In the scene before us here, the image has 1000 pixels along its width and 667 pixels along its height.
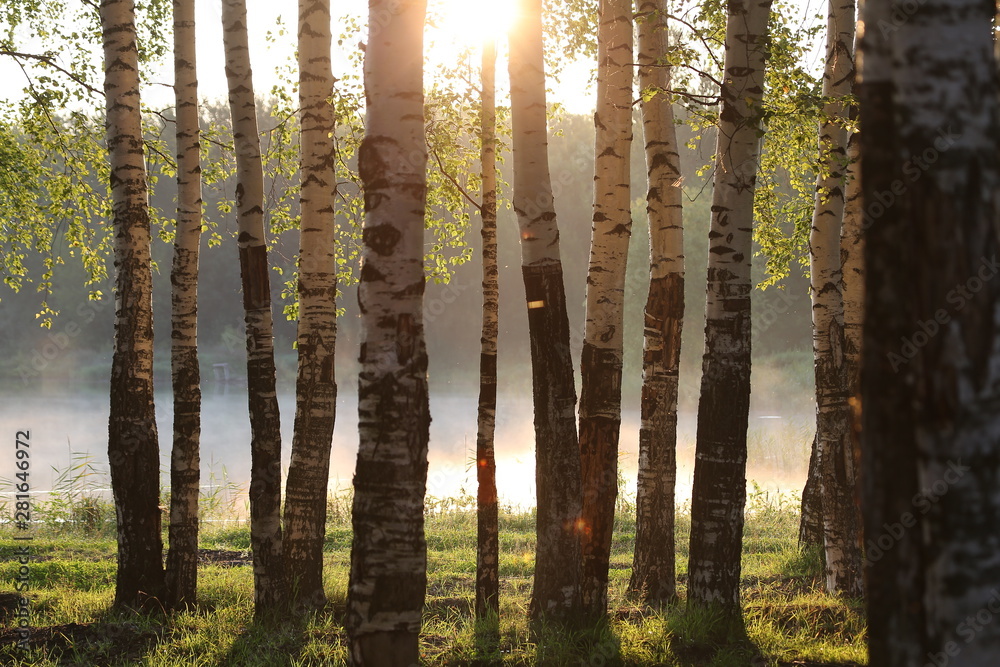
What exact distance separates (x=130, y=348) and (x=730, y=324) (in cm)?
482

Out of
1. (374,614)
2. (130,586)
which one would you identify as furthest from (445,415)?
(374,614)

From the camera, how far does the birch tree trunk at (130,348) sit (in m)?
6.92

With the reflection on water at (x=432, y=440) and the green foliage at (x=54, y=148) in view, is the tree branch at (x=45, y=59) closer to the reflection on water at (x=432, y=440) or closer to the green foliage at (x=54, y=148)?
the green foliage at (x=54, y=148)

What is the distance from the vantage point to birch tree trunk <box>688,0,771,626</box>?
5.84 meters

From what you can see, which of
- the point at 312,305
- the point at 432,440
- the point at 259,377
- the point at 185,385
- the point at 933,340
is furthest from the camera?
the point at 432,440

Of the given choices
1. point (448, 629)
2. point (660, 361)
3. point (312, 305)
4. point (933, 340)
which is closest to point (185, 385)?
point (312, 305)

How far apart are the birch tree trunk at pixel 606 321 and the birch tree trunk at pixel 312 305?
2.20 meters

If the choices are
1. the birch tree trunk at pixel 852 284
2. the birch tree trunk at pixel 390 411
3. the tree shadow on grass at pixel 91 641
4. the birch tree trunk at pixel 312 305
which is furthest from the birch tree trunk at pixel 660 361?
the tree shadow on grass at pixel 91 641

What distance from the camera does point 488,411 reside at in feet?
24.8

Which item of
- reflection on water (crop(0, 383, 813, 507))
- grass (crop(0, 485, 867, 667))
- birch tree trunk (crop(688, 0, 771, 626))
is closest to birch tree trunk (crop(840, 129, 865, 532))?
grass (crop(0, 485, 867, 667))

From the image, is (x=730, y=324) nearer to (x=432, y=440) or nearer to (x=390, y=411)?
(x=390, y=411)

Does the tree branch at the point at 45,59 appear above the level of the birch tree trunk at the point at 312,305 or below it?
above

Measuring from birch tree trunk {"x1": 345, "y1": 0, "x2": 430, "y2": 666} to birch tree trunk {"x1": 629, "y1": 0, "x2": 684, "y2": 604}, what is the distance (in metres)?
3.96

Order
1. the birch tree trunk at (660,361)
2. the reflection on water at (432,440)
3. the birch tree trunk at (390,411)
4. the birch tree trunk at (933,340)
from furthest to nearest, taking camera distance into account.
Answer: the reflection on water at (432,440) < the birch tree trunk at (660,361) < the birch tree trunk at (390,411) < the birch tree trunk at (933,340)
